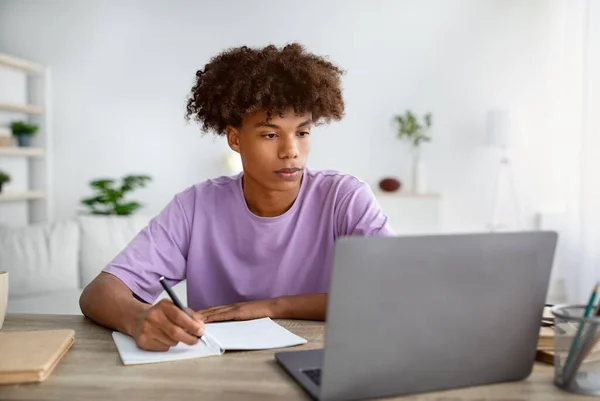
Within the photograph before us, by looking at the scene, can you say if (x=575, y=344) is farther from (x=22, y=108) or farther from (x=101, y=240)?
(x=22, y=108)

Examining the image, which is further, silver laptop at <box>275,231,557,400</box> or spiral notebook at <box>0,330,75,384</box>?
spiral notebook at <box>0,330,75,384</box>

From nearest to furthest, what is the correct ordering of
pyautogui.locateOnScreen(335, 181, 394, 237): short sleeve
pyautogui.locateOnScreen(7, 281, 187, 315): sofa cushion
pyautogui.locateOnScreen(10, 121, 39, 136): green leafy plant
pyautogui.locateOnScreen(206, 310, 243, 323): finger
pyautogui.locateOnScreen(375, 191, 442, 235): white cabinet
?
1. pyautogui.locateOnScreen(206, 310, 243, 323): finger
2. pyautogui.locateOnScreen(335, 181, 394, 237): short sleeve
3. pyautogui.locateOnScreen(7, 281, 187, 315): sofa cushion
4. pyautogui.locateOnScreen(375, 191, 442, 235): white cabinet
5. pyautogui.locateOnScreen(10, 121, 39, 136): green leafy plant

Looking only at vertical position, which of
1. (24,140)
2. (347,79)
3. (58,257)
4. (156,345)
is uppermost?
(347,79)

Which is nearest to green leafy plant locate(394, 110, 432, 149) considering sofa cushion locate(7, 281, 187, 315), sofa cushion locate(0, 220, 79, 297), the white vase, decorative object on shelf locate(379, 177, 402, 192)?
the white vase

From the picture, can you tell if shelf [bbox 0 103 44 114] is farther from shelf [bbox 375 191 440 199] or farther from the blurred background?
shelf [bbox 375 191 440 199]

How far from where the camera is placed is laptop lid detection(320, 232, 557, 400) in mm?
767

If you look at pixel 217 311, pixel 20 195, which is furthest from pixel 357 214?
pixel 20 195

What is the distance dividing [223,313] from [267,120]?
462mm

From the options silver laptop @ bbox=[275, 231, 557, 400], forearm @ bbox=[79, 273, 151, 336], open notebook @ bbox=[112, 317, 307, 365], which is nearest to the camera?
silver laptop @ bbox=[275, 231, 557, 400]

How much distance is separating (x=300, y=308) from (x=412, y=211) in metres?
3.62

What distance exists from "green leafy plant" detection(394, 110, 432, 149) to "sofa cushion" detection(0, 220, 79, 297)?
8.99ft

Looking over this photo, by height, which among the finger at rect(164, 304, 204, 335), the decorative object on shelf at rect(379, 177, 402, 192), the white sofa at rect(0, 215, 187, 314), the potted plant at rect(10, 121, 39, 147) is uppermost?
the potted plant at rect(10, 121, 39, 147)

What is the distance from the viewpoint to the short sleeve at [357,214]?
1.55 m

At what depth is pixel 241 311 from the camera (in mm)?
1320
